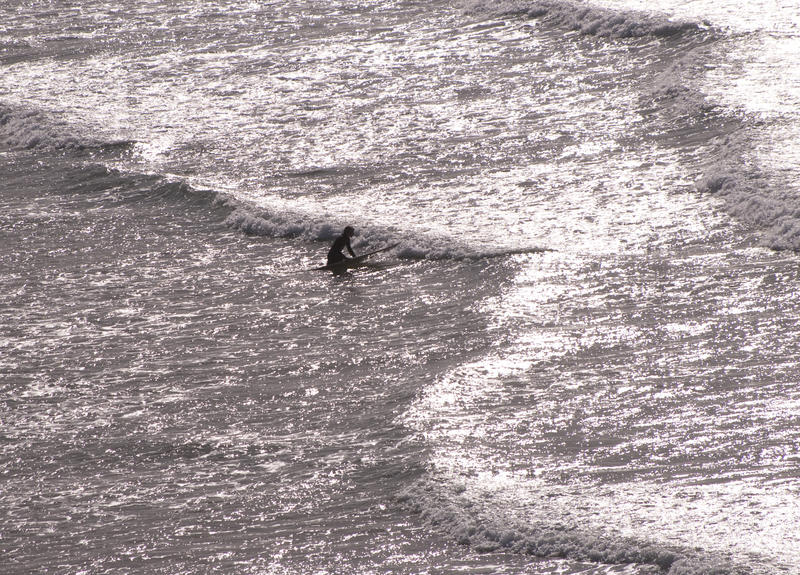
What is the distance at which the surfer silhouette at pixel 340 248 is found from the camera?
15227 millimetres

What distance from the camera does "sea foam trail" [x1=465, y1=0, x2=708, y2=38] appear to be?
24.7 meters

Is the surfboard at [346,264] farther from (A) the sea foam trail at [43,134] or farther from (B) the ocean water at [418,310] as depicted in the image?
(A) the sea foam trail at [43,134]

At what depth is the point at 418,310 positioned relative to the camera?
13.8 m

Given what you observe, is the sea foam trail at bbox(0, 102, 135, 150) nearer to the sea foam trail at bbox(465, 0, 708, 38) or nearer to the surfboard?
the surfboard

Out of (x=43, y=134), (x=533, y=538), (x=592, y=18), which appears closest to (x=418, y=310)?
(x=533, y=538)

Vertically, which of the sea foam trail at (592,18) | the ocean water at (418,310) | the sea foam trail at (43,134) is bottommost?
the ocean water at (418,310)

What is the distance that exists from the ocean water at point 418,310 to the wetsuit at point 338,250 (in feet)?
1.03

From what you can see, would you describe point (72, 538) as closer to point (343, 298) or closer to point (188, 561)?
point (188, 561)

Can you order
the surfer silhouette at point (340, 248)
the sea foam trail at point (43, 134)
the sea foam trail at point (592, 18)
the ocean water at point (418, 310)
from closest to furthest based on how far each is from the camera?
the ocean water at point (418, 310), the surfer silhouette at point (340, 248), the sea foam trail at point (43, 134), the sea foam trail at point (592, 18)

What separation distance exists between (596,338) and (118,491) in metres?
5.17

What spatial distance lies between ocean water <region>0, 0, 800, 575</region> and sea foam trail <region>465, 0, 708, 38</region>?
0.13m

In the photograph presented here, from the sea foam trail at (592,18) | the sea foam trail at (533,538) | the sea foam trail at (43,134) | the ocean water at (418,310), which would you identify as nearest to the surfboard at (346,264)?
the ocean water at (418,310)

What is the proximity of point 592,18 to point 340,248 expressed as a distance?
516 inches

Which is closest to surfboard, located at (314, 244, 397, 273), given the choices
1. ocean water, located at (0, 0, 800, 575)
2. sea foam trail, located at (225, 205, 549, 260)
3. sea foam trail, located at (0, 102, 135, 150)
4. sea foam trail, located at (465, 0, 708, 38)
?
ocean water, located at (0, 0, 800, 575)
